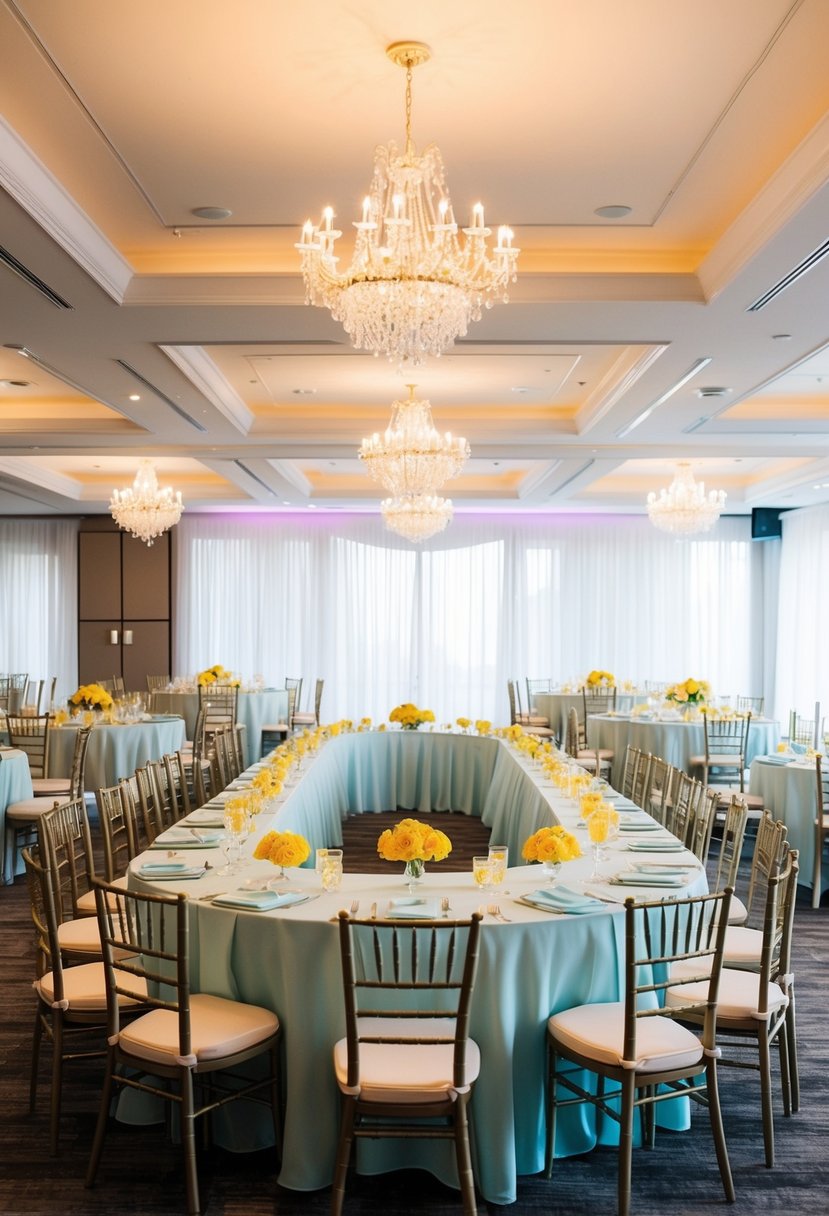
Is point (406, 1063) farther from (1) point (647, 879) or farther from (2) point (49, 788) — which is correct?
(2) point (49, 788)

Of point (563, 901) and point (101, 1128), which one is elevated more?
point (563, 901)

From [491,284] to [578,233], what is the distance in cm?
141

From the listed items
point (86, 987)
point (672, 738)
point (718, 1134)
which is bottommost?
point (718, 1134)

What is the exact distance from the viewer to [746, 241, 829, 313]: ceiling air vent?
4.71 metres

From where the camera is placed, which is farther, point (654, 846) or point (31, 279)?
point (31, 279)

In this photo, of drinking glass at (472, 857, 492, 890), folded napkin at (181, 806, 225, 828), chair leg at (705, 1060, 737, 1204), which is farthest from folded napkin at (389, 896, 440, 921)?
folded napkin at (181, 806, 225, 828)

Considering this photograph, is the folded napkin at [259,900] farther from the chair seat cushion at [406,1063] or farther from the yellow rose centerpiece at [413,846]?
the chair seat cushion at [406,1063]

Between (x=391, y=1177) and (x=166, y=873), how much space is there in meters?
1.45

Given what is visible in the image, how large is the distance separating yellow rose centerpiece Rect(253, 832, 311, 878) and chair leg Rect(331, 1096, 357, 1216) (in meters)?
1.05

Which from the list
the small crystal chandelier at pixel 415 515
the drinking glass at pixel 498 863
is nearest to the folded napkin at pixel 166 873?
the drinking glass at pixel 498 863

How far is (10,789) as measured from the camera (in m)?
7.77

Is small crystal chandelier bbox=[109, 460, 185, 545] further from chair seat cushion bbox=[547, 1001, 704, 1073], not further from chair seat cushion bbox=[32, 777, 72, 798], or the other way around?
chair seat cushion bbox=[547, 1001, 704, 1073]

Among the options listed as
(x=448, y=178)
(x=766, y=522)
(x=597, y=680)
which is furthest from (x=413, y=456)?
(x=766, y=522)

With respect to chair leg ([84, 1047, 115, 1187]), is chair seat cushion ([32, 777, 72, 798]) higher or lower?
higher
